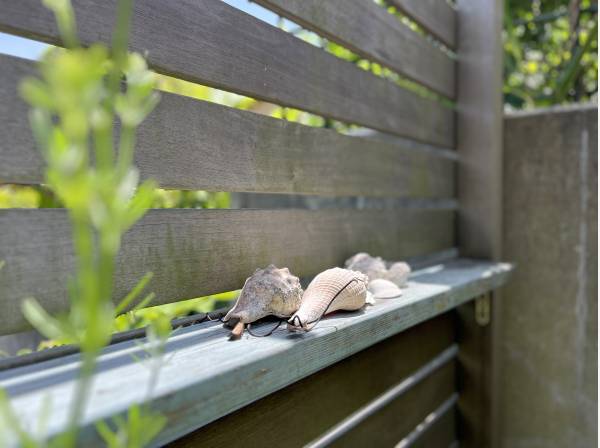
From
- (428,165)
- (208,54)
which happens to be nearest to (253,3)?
(208,54)

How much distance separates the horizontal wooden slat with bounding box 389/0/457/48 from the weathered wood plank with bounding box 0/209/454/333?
699 mm

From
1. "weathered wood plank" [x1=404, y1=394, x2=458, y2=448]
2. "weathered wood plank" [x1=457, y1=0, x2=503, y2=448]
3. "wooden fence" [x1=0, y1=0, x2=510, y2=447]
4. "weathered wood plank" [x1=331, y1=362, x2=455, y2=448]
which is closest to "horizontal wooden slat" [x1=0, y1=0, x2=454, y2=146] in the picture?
"wooden fence" [x1=0, y1=0, x2=510, y2=447]

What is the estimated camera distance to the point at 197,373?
63cm

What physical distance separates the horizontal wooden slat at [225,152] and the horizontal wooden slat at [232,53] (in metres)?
0.06

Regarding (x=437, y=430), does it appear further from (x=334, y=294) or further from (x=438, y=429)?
(x=334, y=294)

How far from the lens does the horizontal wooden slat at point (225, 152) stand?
2.29 ft

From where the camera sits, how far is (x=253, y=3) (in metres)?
1.11

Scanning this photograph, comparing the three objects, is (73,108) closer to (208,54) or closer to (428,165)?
(208,54)

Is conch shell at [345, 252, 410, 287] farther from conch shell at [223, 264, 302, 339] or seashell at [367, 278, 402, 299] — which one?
conch shell at [223, 264, 302, 339]

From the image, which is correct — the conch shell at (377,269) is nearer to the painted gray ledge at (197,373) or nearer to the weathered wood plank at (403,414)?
the painted gray ledge at (197,373)

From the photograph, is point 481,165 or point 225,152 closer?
point 225,152

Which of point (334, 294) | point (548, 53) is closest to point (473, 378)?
point (334, 294)

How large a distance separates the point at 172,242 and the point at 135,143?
182 mm

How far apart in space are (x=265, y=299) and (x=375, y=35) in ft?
3.27
